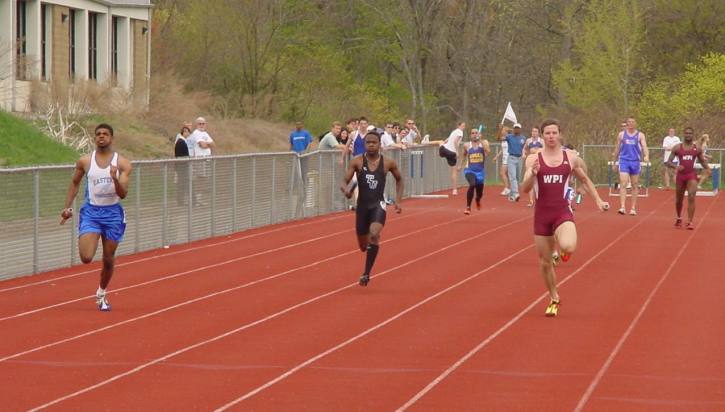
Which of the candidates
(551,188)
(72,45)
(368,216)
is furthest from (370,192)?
(72,45)

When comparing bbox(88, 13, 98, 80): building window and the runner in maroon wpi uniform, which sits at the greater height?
bbox(88, 13, 98, 80): building window

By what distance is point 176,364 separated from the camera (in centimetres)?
1197

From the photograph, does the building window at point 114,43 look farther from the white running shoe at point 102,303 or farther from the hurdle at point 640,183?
the white running shoe at point 102,303

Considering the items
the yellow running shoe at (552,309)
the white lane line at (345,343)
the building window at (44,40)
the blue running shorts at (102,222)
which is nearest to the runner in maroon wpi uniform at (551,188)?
the yellow running shoe at (552,309)

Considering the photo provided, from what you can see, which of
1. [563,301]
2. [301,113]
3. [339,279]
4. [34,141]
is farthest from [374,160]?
[301,113]

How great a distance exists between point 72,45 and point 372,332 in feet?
124

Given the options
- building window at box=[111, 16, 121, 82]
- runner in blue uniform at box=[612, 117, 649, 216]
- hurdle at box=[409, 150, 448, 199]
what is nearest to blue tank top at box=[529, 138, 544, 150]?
runner in blue uniform at box=[612, 117, 649, 216]

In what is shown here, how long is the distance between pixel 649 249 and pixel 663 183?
80.4ft

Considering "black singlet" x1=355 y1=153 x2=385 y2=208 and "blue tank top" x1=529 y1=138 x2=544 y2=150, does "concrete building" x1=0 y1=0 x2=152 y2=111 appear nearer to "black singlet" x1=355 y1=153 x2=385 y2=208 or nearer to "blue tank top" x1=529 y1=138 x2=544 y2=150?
"blue tank top" x1=529 y1=138 x2=544 y2=150

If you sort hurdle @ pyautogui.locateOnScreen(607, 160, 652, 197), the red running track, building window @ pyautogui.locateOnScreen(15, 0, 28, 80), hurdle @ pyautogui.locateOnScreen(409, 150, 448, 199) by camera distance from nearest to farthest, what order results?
the red running track, hurdle @ pyautogui.locateOnScreen(409, 150, 448, 199), hurdle @ pyautogui.locateOnScreen(607, 160, 652, 197), building window @ pyautogui.locateOnScreen(15, 0, 28, 80)

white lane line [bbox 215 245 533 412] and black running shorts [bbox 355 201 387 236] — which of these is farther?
black running shorts [bbox 355 201 387 236]

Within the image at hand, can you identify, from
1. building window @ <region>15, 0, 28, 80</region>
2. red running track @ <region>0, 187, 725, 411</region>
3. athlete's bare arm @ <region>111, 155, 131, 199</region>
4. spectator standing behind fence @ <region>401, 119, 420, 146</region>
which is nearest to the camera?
red running track @ <region>0, 187, 725, 411</region>

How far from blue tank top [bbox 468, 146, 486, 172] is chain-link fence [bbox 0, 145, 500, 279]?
2.75 metres

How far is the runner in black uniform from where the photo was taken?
17984 millimetres
